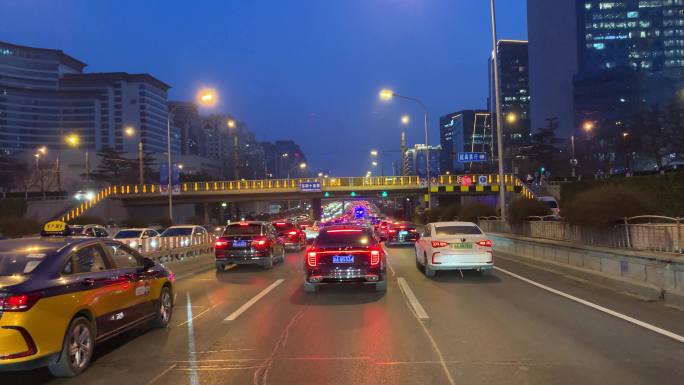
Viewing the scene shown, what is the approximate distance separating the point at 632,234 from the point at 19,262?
55.2 ft

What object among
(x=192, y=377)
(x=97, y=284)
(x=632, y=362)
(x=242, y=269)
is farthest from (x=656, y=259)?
(x=242, y=269)

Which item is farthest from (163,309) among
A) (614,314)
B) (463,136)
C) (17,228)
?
(463,136)

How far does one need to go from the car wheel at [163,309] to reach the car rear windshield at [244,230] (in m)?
10.0

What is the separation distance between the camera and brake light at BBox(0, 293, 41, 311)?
18.7 ft

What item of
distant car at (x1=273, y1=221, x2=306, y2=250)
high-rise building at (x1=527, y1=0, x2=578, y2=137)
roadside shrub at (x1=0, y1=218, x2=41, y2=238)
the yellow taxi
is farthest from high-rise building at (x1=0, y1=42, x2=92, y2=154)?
the yellow taxi

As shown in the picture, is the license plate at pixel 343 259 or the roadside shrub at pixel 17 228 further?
the roadside shrub at pixel 17 228

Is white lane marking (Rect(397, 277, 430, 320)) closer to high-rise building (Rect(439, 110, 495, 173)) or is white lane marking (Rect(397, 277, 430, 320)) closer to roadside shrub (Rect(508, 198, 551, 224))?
roadside shrub (Rect(508, 198, 551, 224))

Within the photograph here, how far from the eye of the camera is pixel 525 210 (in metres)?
29.9

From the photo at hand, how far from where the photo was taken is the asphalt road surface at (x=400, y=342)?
629 cm

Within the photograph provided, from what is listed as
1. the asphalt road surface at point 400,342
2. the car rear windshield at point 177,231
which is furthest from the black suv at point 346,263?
the car rear windshield at point 177,231

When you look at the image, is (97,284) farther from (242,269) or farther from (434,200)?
(434,200)

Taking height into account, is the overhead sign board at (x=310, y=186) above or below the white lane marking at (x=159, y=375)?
above

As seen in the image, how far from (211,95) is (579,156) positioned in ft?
278

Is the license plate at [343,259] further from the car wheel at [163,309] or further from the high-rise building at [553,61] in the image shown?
the high-rise building at [553,61]
